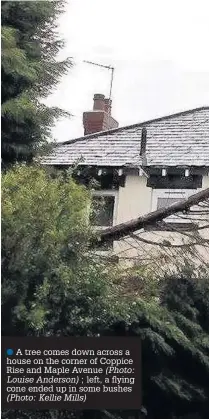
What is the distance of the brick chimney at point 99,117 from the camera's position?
58.4ft

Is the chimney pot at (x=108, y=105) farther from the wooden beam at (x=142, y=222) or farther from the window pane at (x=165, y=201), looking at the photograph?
the wooden beam at (x=142, y=222)

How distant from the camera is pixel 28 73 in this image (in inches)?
454

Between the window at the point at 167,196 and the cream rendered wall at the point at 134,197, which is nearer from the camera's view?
the window at the point at 167,196

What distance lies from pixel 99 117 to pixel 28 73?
6.64m

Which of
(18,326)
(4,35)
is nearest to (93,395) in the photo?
(18,326)

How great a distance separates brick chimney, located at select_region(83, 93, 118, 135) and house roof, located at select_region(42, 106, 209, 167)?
2.96ft

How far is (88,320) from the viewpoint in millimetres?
10750

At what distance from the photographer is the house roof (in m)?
15.2

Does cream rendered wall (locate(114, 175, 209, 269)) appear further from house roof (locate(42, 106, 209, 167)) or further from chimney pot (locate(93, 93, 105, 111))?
chimney pot (locate(93, 93, 105, 111))

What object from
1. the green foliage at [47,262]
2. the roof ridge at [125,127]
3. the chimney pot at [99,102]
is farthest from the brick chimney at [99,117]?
the green foliage at [47,262]

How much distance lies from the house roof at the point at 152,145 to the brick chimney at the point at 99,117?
2.96ft

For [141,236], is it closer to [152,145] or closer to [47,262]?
[152,145]

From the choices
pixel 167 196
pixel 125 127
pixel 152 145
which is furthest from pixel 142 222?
pixel 125 127

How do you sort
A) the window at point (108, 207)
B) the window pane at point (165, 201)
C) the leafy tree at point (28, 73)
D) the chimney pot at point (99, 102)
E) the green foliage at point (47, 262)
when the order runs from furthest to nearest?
1. the chimney pot at point (99, 102)
2. the window pane at point (165, 201)
3. the window at point (108, 207)
4. the leafy tree at point (28, 73)
5. the green foliage at point (47, 262)
